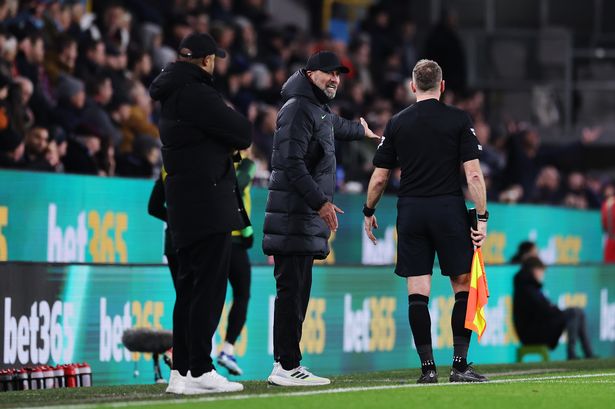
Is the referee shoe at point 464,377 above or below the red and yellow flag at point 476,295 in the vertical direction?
below

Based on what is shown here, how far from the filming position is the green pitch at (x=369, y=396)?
342 inches

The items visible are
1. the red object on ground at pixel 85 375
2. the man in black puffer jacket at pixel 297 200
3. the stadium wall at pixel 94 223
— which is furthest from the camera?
the stadium wall at pixel 94 223

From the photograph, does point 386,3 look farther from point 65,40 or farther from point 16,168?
point 16,168

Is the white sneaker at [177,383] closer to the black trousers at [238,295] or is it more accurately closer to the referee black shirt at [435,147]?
the referee black shirt at [435,147]

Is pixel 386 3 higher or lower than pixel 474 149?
higher

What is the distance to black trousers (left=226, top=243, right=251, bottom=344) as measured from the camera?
13.5 m

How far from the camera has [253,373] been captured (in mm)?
14203

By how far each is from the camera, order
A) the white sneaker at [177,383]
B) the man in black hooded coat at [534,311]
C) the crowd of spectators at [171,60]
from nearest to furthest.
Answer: the white sneaker at [177,383]
the crowd of spectators at [171,60]
the man in black hooded coat at [534,311]

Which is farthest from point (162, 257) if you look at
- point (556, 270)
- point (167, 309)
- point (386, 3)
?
point (386, 3)

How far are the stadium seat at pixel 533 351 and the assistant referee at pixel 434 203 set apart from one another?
24.4 ft

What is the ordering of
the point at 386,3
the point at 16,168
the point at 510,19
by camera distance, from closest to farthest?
the point at 16,168 < the point at 386,3 < the point at 510,19

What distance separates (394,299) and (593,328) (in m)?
4.44

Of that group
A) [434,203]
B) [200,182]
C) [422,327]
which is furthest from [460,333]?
[200,182]

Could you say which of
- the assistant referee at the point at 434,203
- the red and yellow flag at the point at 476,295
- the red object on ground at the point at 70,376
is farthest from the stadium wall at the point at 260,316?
the red and yellow flag at the point at 476,295
